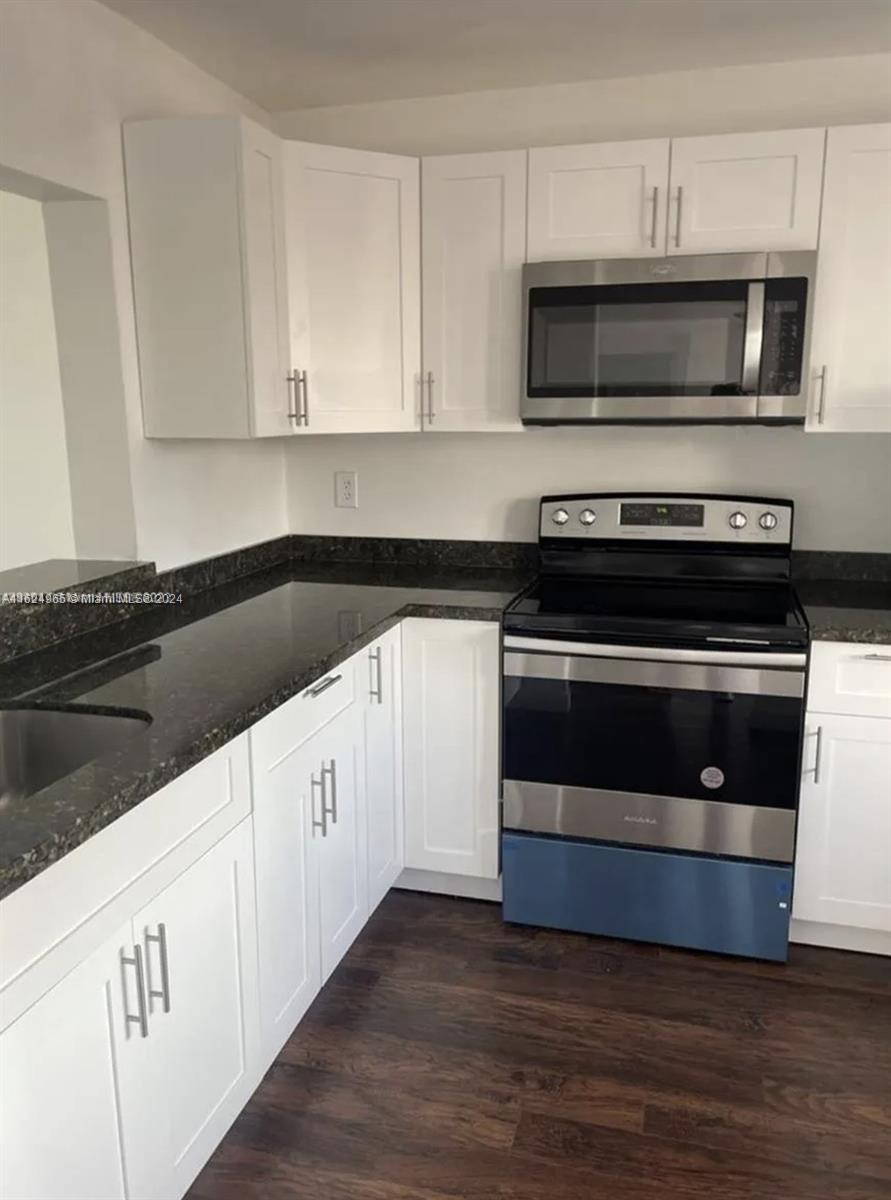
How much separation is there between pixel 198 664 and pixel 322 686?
0.86 ft

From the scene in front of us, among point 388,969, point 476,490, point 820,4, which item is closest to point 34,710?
point 388,969

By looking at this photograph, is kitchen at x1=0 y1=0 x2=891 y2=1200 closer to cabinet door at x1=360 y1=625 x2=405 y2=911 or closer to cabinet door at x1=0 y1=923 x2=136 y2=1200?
cabinet door at x1=360 y1=625 x2=405 y2=911

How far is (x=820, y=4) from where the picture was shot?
6.91 feet

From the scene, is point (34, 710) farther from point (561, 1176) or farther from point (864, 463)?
point (864, 463)

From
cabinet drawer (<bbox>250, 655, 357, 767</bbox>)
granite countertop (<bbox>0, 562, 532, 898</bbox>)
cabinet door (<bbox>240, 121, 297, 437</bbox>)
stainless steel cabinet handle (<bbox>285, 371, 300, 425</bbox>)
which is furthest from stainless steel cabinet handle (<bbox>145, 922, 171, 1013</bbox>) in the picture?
stainless steel cabinet handle (<bbox>285, 371, 300, 425</bbox>)

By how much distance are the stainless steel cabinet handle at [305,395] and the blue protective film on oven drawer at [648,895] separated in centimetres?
127

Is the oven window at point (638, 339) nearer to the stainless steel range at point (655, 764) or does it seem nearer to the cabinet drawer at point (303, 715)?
the stainless steel range at point (655, 764)

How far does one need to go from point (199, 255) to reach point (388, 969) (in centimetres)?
184

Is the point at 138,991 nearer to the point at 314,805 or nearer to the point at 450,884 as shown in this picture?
the point at 314,805

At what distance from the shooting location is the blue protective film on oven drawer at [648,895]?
2.30 metres

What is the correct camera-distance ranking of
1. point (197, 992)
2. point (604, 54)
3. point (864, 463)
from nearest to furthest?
point (197, 992)
point (604, 54)
point (864, 463)

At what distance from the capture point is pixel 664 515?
→ 2709 mm

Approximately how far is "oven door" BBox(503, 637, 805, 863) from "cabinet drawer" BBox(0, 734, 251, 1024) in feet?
3.12

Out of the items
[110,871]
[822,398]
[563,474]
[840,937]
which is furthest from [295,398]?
[840,937]
